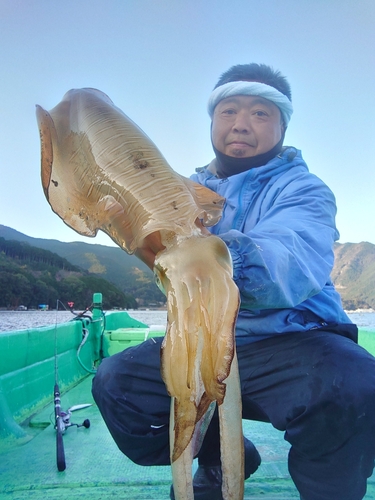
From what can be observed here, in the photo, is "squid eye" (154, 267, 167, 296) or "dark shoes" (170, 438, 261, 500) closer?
"squid eye" (154, 267, 167, 296)

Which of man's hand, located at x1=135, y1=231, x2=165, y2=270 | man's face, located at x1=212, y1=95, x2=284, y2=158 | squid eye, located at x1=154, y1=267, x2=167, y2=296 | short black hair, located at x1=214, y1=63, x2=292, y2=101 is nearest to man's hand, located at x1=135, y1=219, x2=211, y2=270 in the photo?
man's hand, located at x1=135, y1=231, x2=165, y2=270

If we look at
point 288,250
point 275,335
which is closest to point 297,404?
point 275,335

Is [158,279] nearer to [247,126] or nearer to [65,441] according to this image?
[247,126]

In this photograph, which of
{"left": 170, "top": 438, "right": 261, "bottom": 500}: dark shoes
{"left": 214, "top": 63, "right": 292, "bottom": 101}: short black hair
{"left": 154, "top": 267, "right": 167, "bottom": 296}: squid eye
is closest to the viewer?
{"left": 154, "top": 267, "right": 167, "bottom": 296}: squid eye

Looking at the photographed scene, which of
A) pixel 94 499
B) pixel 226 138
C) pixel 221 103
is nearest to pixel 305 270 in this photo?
pixel 226 138

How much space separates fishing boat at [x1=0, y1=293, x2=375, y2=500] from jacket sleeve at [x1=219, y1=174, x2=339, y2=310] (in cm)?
153

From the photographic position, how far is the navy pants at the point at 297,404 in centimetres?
163

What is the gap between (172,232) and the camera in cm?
130

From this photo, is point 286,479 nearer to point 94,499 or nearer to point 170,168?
point 94,499

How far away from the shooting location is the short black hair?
2947 millimetres

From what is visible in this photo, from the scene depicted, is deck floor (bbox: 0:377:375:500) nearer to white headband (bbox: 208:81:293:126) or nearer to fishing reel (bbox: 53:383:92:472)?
fishing reel (bbox: 53:383:92:472)

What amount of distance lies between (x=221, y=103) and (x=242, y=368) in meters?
1.81

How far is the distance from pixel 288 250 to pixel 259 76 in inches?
75.9

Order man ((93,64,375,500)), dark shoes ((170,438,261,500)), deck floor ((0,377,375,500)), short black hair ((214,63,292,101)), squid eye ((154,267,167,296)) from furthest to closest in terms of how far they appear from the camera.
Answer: short black hair ((214,63,292,101))
deck floor ((0,377,375,500))
dark shoes ((170,438,261,500))
man ((93,64,375,500))
squid eye ((154,267,167,296))
